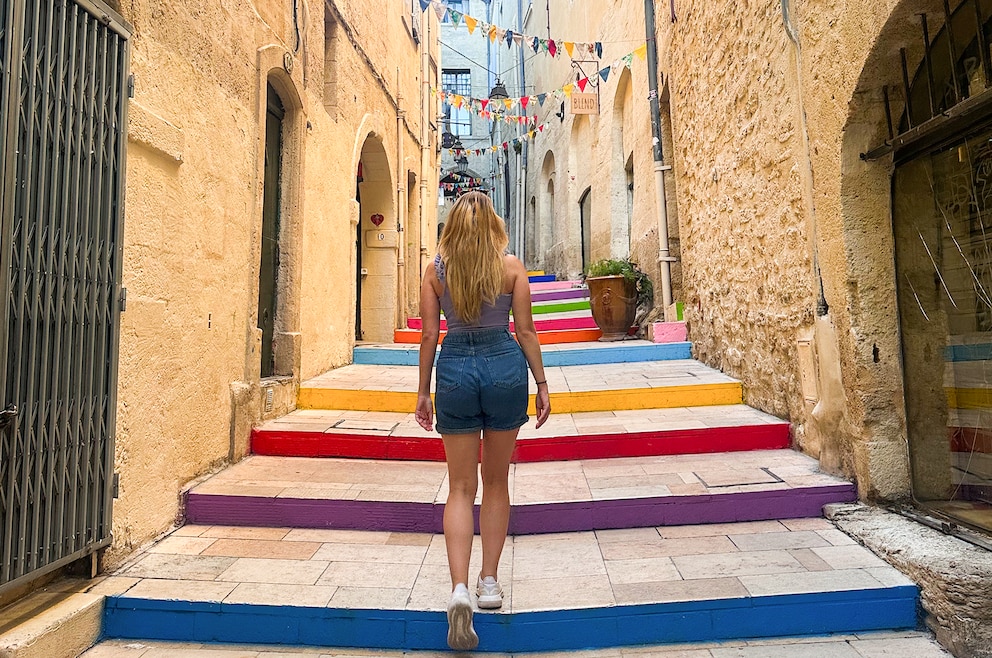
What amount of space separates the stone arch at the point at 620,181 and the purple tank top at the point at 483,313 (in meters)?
9.02

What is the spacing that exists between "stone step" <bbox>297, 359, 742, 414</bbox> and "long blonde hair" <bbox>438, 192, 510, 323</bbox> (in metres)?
2.51

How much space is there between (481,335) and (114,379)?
167 centimetres

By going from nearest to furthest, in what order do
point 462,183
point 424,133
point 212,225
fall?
1. point 212,225
2. point 424,133
3. point 462,183

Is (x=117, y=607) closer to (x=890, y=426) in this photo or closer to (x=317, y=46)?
(x=890, y=426)

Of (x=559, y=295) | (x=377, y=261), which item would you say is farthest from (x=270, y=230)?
(x=559, y=295)

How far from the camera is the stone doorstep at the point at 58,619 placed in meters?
2.08

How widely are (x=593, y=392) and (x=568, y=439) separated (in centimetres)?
93

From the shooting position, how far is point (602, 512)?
3084 mm

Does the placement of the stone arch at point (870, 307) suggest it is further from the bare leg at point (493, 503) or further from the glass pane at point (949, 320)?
the bare leg at point (493, 503)

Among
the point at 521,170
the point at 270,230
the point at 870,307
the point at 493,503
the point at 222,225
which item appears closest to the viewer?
the point at 493,503

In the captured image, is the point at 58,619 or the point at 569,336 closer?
the point at 58,619

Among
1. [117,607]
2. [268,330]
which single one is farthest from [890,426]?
[268,330]

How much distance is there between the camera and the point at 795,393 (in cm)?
384

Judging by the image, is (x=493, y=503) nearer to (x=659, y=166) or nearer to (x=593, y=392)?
(x=593, y=392)
